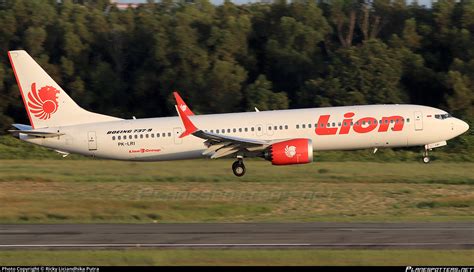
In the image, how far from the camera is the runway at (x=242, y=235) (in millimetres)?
21891

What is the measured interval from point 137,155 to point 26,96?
562 cm

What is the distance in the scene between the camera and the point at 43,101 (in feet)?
128

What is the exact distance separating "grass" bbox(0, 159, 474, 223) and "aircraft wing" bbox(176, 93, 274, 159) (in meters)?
1.35

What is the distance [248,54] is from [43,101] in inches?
1287

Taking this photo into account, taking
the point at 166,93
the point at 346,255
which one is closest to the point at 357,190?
the point at 346,255

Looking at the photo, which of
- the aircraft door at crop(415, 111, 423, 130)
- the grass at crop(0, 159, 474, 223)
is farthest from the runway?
the aircraft door at crop(415, 111, 423, 130)

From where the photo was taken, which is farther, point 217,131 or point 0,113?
point 0,113

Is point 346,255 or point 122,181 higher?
point 346,255

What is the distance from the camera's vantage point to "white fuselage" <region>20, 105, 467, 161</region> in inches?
1476

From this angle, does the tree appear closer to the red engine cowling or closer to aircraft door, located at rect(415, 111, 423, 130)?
aircraft door, located at rect(415, 111, 423, 130)

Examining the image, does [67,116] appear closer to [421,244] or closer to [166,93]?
[421,244]

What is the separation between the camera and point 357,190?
3566 cm

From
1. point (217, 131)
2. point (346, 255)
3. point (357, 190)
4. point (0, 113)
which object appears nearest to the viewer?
point (346, 255)

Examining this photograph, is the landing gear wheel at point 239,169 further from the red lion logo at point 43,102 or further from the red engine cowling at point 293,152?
the red lion logo at point 43,102
